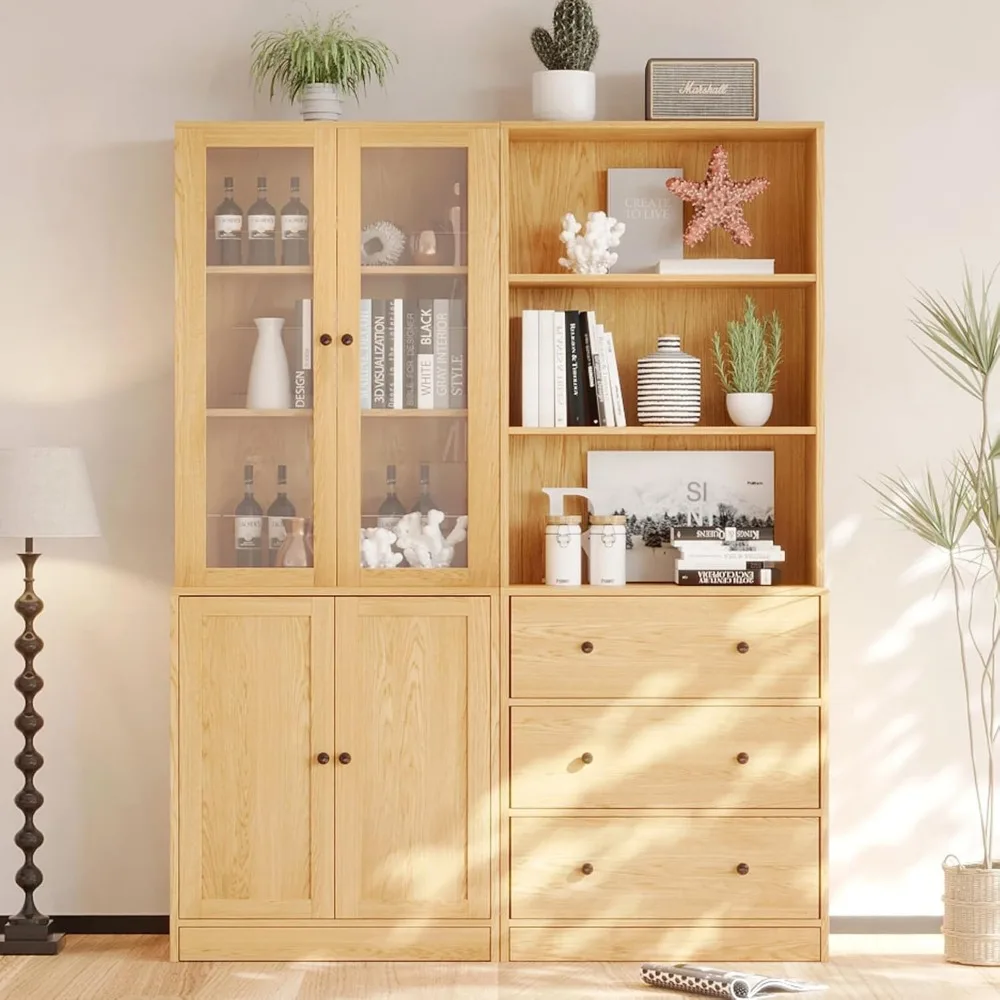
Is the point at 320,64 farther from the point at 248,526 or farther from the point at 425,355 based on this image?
the point at 248,526

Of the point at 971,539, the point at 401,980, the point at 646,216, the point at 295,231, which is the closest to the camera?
the point at 401,980

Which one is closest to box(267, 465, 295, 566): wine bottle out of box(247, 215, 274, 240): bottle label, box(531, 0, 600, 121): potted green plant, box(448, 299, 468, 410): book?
box(448, 299, 468, 410): book

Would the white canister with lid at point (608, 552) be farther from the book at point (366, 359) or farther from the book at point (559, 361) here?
the book at point (366, 359)

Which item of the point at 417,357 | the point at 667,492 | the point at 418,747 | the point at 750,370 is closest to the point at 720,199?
the point at 750,370

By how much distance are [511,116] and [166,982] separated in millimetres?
2392

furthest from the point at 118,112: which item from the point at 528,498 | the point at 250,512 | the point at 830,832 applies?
the point at 830,832

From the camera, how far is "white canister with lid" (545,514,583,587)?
127 inches

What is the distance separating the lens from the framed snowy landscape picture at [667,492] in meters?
3.41

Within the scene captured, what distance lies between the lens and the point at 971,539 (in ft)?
11.4

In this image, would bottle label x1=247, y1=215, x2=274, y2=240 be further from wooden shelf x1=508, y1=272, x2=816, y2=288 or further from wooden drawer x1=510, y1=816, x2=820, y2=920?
wooden drawer x1=510, y1=816, x2=820, y2=920

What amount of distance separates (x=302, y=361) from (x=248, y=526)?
434mm

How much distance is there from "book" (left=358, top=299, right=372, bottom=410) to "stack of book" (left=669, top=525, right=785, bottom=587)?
0.87 metres

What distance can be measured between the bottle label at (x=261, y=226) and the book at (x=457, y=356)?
1.60 feet

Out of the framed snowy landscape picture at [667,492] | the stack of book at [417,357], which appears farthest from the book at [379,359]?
the framed snowy landscape picture at [667,492]
